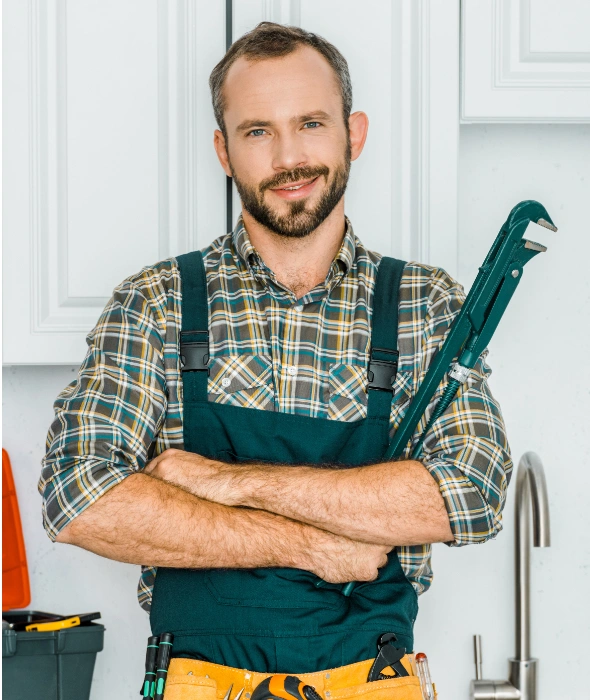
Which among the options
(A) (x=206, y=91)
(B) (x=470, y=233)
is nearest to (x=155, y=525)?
(A) (x=206, y=91)

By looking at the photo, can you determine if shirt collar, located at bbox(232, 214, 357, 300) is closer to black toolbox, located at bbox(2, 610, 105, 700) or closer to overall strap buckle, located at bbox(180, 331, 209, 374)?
overall strap buckle, located at bbox(180, 331, 209, 374)

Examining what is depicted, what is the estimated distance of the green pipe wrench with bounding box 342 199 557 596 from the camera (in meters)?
1.22

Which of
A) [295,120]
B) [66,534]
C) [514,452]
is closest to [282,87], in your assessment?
[295,120]

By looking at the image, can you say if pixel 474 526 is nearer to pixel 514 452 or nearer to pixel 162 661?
pixel 162 661

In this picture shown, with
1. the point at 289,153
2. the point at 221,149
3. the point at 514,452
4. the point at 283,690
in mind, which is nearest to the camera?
the point at 283,690

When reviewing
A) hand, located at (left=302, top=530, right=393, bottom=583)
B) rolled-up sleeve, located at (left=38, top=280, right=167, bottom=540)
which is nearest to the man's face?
rolled-up sleeve, located at (left=38, top=280, right=167, bottom=540)

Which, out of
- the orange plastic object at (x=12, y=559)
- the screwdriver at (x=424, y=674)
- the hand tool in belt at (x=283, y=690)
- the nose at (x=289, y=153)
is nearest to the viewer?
the hand tool in belt at (x=283, y=690)

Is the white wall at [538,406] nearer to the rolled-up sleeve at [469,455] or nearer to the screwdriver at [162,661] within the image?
the rolled-up sleeve at [469,455]

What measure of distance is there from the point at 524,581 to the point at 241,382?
75 centimetres

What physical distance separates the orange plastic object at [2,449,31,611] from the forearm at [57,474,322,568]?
23.9 inches

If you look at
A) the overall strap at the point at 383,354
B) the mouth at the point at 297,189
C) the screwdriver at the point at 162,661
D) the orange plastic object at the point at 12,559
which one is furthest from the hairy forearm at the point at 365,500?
the orange plastic object at the point at 12,559

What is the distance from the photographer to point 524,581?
67.9 inches

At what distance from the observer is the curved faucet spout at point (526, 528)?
167 cm

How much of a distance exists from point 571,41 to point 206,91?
0.68 m
